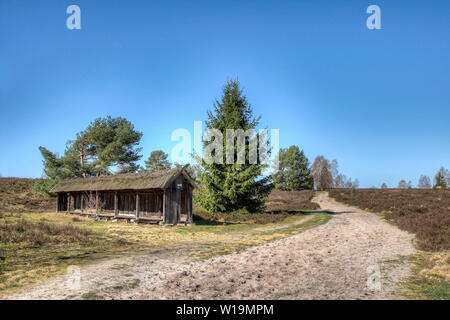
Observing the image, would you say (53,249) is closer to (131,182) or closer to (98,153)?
(131,182)

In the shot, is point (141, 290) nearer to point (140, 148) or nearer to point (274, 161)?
point (274, 161)

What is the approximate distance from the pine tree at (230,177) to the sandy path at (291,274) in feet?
43.3

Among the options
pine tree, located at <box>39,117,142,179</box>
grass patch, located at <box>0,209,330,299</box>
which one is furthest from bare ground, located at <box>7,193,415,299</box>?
pine tree, located at <box>39,117,142,179</box>

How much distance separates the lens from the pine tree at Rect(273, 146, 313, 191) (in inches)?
2869

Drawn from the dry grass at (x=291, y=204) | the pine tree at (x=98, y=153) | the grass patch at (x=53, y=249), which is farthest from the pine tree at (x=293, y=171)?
the grass patch at (x=53, y=249)

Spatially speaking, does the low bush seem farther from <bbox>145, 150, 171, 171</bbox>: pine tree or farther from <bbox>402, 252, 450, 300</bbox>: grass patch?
<bbox>145, 150, 171, 171</bbox>: pine tree

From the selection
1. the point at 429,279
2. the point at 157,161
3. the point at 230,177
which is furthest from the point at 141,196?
the point at 157,161

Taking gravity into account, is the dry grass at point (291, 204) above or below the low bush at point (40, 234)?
below

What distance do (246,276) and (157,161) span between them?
208ft

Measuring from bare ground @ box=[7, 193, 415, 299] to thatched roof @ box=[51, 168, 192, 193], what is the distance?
32.7 ft

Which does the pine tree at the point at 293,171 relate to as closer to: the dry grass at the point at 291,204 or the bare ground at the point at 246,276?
the dry grass at the point at 291,204

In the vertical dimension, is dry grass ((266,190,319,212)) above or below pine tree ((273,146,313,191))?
below

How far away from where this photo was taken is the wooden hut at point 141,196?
21.7m
